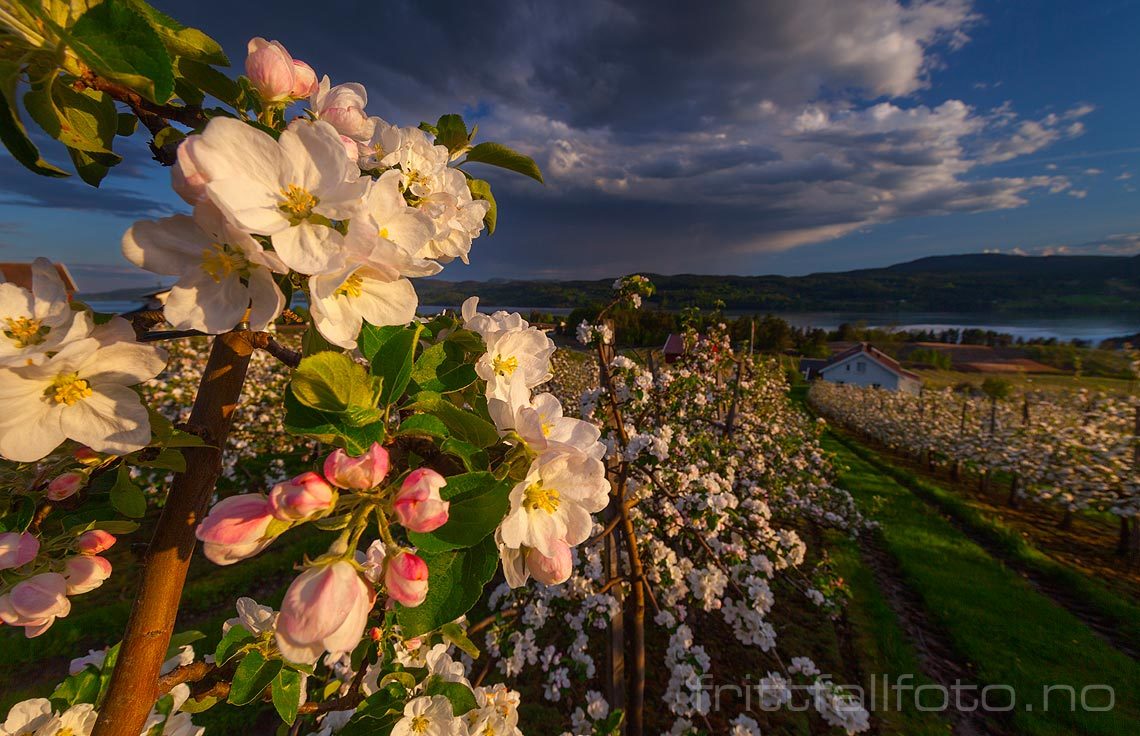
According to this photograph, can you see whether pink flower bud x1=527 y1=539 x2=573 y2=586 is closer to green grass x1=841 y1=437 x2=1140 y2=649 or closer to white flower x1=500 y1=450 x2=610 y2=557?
white flower x1=500 y1=450 x2=610 y2=557

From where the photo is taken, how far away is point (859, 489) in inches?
541

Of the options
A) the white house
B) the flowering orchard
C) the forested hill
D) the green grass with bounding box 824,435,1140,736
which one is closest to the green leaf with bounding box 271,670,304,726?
the green grass with bounding box 824,435,1140,736

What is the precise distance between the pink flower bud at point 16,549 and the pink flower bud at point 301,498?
63 cm

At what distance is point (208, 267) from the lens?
73 centimetres

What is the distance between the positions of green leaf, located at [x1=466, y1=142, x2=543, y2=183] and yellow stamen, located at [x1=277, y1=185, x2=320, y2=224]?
2.59ft

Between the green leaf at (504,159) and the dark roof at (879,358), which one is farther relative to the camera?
the dark roof at (879,358)

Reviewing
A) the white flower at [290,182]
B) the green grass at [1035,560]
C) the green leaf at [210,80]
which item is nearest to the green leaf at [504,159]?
the green leaf at [210,80]

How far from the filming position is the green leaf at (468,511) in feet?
2.49

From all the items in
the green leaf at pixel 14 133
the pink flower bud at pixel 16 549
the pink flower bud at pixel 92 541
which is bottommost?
the pink flower bud at pixel 92 541

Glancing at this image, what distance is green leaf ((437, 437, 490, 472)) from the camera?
811 millimetres

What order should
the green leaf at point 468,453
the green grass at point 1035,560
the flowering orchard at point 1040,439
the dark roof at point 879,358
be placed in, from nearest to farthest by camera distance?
the green leaf at point 468,453 → the green grass at point 1035,560 → the flowering orchard at point 1040,439 → the dark roof at point 879,358

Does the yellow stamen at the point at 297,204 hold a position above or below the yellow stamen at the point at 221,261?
above

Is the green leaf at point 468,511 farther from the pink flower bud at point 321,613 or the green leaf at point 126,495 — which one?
the green leaf at point 126,495

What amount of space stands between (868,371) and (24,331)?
164 ft
